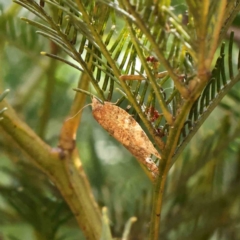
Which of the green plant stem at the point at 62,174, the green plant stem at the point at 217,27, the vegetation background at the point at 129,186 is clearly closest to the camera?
the green plant stem at the point at 217,27

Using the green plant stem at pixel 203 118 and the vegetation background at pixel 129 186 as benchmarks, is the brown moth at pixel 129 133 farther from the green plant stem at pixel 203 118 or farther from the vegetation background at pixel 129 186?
the vegetation background at pixel 129 186

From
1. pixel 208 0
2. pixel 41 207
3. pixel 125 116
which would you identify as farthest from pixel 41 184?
pixel 208 0

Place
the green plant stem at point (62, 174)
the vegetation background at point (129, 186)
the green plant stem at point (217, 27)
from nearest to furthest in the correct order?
the green plant stem at point (217, 27)
the green plant stem at point (62, 174)
the vegetation background at point (129, 186)

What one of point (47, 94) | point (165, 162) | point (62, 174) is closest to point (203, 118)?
point (165, 162)

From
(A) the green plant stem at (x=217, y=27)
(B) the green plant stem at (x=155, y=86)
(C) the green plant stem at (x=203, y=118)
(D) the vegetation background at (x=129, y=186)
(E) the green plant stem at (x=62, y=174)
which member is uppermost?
(A) the green plant stem at (x=217, y=27)

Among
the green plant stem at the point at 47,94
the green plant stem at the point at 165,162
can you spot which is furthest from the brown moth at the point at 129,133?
the green plant stem at the point at 47,94

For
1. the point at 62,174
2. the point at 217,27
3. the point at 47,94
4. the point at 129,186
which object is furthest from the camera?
the point at 129,186

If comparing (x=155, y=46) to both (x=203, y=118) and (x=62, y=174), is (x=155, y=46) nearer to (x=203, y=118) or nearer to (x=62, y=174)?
(x=203, y=118)

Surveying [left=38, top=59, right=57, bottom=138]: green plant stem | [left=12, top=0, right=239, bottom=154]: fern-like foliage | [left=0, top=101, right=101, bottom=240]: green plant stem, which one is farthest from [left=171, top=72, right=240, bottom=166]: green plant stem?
[left=38, top=59, right=57, bottom=138]: green plant stem
